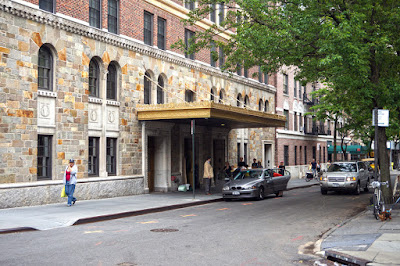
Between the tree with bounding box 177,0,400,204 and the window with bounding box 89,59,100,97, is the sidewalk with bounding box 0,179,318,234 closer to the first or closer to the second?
the window with bounding box 89,59,100,97

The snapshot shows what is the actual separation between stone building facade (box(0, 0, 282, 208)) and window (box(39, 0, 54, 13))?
5cm

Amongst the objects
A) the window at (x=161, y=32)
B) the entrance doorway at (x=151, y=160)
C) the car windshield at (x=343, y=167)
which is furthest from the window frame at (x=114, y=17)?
the car windshield at (x=343, y=167)

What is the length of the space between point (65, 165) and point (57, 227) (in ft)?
20.8

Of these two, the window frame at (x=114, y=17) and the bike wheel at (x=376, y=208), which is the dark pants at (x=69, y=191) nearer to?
the window frame at (x=114, y=17)

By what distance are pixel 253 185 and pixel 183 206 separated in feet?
12.1

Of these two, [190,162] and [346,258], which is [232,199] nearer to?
[190,162]

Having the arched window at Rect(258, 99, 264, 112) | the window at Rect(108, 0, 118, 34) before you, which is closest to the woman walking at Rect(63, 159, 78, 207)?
the window at Rect(108, 0, 118, 34)

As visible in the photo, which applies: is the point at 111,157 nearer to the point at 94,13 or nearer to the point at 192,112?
the point at 192,112

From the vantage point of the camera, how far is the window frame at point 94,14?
20487 millimetres

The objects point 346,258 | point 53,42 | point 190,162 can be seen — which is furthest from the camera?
point 190,162

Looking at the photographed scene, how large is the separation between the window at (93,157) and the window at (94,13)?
498 centimetres

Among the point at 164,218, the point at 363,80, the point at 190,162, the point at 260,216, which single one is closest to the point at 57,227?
the point at 164,218

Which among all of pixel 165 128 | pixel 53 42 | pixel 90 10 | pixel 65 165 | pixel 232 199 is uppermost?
pixel 90 10

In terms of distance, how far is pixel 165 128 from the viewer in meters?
24.6
